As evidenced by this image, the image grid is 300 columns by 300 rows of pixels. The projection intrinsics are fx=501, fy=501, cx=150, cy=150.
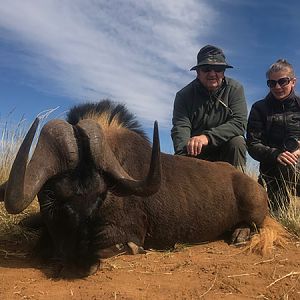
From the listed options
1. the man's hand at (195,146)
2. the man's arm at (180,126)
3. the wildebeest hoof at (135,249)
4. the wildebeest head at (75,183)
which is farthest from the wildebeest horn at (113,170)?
the man's arm at (180,126)

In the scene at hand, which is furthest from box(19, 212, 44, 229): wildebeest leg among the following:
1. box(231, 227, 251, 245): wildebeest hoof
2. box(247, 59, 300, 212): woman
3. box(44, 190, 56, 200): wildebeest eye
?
box(247, 59, 300, 212): woman

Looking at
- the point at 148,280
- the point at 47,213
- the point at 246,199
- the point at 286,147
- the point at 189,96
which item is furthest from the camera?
the point at 189,96

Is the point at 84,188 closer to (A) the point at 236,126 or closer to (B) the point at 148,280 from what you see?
(B) the point at 148,280

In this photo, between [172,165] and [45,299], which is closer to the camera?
[45,299]

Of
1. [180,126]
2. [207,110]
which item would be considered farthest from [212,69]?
[180,126]

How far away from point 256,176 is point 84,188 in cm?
441

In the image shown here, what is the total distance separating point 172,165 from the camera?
5.35 metres

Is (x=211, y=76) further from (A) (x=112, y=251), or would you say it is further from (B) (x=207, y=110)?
(A) (x=112, y=251)

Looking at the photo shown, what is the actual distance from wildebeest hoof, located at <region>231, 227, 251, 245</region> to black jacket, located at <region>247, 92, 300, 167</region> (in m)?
1.48

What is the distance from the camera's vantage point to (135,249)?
4.63 meters

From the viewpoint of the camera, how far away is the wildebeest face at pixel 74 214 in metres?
3.92

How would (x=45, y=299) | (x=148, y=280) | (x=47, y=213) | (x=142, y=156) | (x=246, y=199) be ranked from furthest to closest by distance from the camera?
(x=246, y=199)
(x=142, y=156)
(x=47, y=213)
(x=148, y=280)
(x=45, y=299)

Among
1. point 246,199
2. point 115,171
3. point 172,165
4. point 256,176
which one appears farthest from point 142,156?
point 256,176

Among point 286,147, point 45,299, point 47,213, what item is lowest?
point 45,299
